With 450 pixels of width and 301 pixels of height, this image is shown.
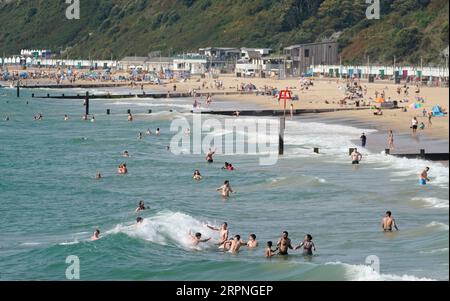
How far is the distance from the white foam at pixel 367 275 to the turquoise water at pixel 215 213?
4 cm

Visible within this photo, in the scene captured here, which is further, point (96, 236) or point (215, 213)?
point (215, 213)

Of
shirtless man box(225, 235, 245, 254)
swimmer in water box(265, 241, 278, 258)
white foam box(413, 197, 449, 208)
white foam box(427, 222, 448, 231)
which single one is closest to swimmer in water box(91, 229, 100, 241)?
shirtless man box(225, 235, 245, 254)

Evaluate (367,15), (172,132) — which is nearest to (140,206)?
(172,132)

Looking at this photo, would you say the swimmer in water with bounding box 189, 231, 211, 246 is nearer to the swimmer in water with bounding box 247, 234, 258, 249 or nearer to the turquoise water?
the turquoise water

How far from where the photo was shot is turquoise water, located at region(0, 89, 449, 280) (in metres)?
26.3

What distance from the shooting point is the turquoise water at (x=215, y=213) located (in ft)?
86.4

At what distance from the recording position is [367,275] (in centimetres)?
2395

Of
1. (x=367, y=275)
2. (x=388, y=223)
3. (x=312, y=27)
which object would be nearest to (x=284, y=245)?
(x=367, y=275)

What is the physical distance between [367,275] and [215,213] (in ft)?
37.7

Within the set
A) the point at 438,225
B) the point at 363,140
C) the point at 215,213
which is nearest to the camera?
the point at 438,225

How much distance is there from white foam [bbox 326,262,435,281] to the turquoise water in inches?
1.5

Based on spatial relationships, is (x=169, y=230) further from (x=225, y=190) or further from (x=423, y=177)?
(x=423, y=177)

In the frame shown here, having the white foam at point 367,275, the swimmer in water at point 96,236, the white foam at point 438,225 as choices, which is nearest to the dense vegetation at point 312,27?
the white foam at point 438,225
